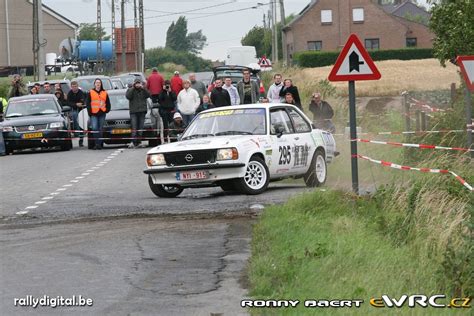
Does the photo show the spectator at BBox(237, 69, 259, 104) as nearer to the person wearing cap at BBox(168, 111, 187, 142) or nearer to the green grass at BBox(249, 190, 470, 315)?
the person wearing cap at BBox(168, 111, 187, 142)

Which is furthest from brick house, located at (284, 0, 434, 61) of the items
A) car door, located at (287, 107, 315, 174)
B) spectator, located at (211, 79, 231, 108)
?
car door, located at (287, 107, 315, 174)

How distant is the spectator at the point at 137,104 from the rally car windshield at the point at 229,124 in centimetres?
1290

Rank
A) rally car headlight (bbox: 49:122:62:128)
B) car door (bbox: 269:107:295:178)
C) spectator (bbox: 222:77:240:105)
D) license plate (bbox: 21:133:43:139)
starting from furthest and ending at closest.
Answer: rally car headlight (bbox: 49:122:62:128), license plate (bbox: 21:133:43:139), spectator (bbox: 222:77:240:105), car door (bbox: 269:107:295:178)

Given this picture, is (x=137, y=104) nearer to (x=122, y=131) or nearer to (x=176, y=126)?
(x=122, y=131)

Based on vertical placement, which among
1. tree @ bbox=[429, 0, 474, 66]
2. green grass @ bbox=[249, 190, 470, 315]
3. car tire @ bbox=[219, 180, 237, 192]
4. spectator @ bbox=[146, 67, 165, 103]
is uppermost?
tree @ bbox=[429, 0, 474, 66]

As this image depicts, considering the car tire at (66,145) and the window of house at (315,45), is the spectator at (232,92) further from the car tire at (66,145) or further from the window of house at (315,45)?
the window of house at (315,45)

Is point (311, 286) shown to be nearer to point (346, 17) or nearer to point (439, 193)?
point (439, 193)

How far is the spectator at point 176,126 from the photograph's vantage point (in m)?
31.9

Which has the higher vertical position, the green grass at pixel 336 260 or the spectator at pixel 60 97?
the spectator at pixel 60 97

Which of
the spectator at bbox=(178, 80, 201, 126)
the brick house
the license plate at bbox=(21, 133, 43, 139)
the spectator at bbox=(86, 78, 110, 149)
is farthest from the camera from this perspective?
the brick house

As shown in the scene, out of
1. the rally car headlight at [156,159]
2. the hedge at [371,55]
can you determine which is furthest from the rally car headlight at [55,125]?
the hedge at [371,55]

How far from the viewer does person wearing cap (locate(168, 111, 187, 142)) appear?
3192cm

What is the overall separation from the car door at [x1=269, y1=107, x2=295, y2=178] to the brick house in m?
96.3

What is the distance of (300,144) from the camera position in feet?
69.3
